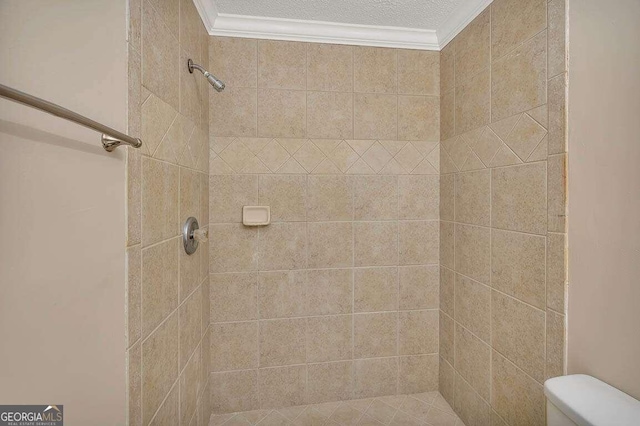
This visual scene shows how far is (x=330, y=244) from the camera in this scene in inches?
59.2

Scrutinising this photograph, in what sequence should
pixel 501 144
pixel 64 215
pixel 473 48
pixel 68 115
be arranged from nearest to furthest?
pixel 68 115 → pixel 64 215 → pixel 501 144 → pixel 473 48

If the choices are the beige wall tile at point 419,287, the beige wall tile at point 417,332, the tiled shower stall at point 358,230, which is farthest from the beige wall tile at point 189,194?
the beige wall tile at point 417,332

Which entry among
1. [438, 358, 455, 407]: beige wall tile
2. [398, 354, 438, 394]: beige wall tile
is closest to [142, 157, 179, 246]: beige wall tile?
[398, 354, 438, 394]: beige wall tile

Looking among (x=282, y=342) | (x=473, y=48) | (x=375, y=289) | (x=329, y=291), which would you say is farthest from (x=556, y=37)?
(x=282, y=342)

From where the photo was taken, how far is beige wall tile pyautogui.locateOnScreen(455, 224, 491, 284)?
3.96ft

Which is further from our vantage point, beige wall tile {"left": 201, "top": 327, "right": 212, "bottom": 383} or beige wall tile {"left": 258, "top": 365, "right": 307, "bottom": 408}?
beige wall tile {"left": 258, "top": 365, "right": 307, "bottom": 408}

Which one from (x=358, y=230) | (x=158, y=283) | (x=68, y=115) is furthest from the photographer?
(x=358, y=230)

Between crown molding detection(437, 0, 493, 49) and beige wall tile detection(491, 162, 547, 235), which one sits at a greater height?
crown molding detection(437, 0, 493, 49)

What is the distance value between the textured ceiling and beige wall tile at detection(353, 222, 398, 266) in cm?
108

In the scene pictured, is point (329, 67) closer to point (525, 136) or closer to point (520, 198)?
point (525, 136)

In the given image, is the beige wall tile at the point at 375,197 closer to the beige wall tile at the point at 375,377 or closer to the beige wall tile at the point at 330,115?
the beige wall tile at the point at 330,115

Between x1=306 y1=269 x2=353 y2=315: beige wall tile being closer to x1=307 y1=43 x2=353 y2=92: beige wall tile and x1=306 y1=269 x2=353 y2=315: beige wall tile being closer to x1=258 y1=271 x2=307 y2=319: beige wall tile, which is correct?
x1=258 y1=271 x2=307 y2=319: beige wall tile

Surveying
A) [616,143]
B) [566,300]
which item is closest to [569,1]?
[616,143]

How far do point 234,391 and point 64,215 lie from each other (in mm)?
1280
